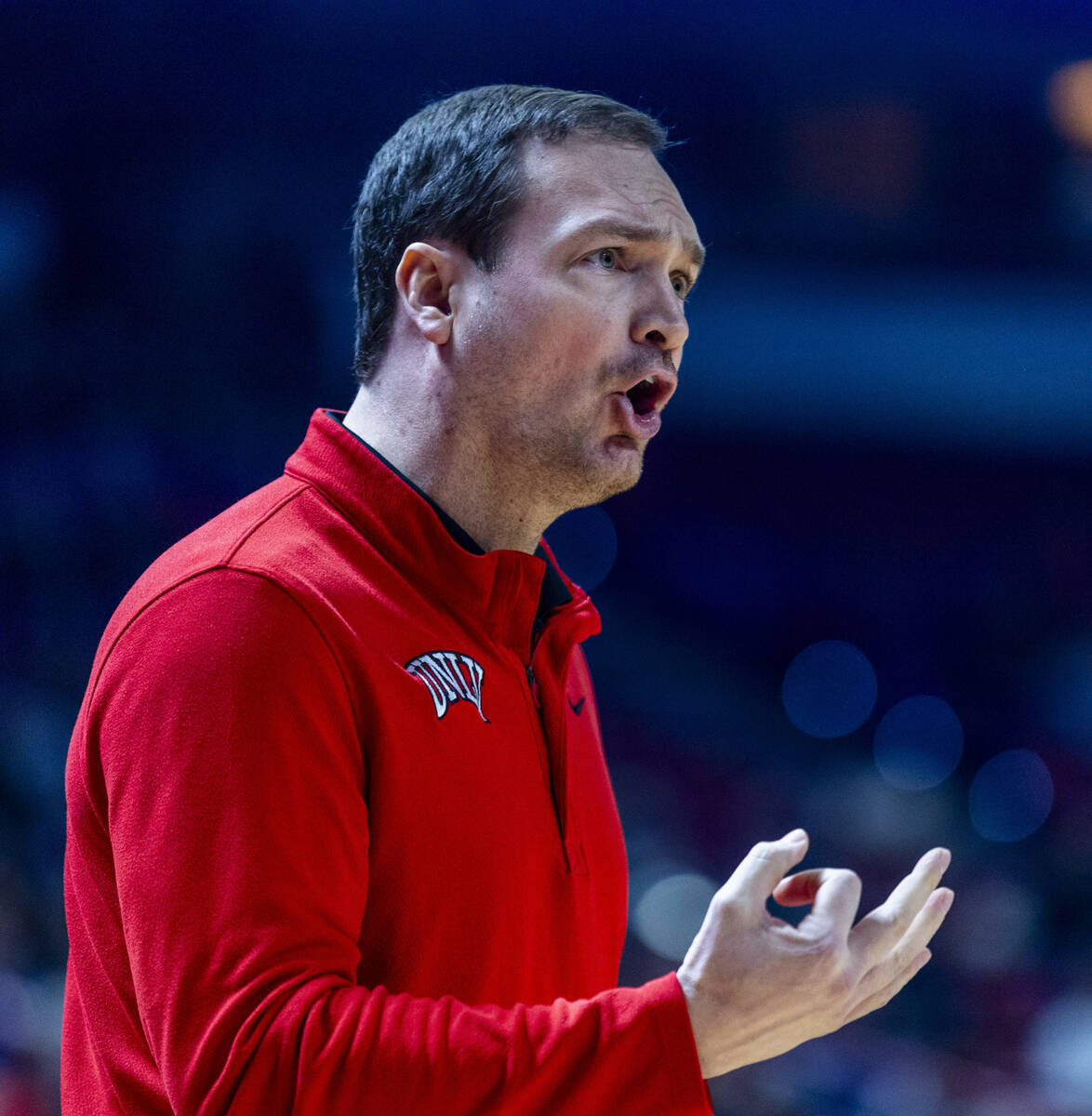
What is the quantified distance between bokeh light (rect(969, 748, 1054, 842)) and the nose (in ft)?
16.5

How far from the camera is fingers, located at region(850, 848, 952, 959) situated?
3.09ft

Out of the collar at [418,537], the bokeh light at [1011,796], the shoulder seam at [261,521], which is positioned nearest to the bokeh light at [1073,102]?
the bokeh light at [1011,796]

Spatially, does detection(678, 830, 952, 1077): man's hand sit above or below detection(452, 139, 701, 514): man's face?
below

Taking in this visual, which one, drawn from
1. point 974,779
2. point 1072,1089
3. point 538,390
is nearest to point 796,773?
point 974,779

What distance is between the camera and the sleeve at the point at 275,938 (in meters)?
0.86

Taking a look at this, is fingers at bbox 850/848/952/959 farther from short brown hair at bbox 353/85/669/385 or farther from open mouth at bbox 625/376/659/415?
short brown hair at bbox 353/85/669/385

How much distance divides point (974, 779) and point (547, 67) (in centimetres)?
413

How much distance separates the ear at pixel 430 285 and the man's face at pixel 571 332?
23mm

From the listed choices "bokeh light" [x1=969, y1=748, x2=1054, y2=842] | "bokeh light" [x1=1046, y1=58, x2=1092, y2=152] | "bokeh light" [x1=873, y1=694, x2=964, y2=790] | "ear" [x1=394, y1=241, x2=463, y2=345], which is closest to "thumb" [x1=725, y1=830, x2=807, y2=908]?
"ear" [x1=394, y1=241, x2=463, y2=345]

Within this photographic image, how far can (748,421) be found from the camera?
6387 millimetres

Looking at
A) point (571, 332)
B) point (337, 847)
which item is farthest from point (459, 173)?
point (337, 847)

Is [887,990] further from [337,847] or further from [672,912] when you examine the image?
[672,912]

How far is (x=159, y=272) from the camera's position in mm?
4258

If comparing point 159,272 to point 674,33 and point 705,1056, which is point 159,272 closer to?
point 674,33
